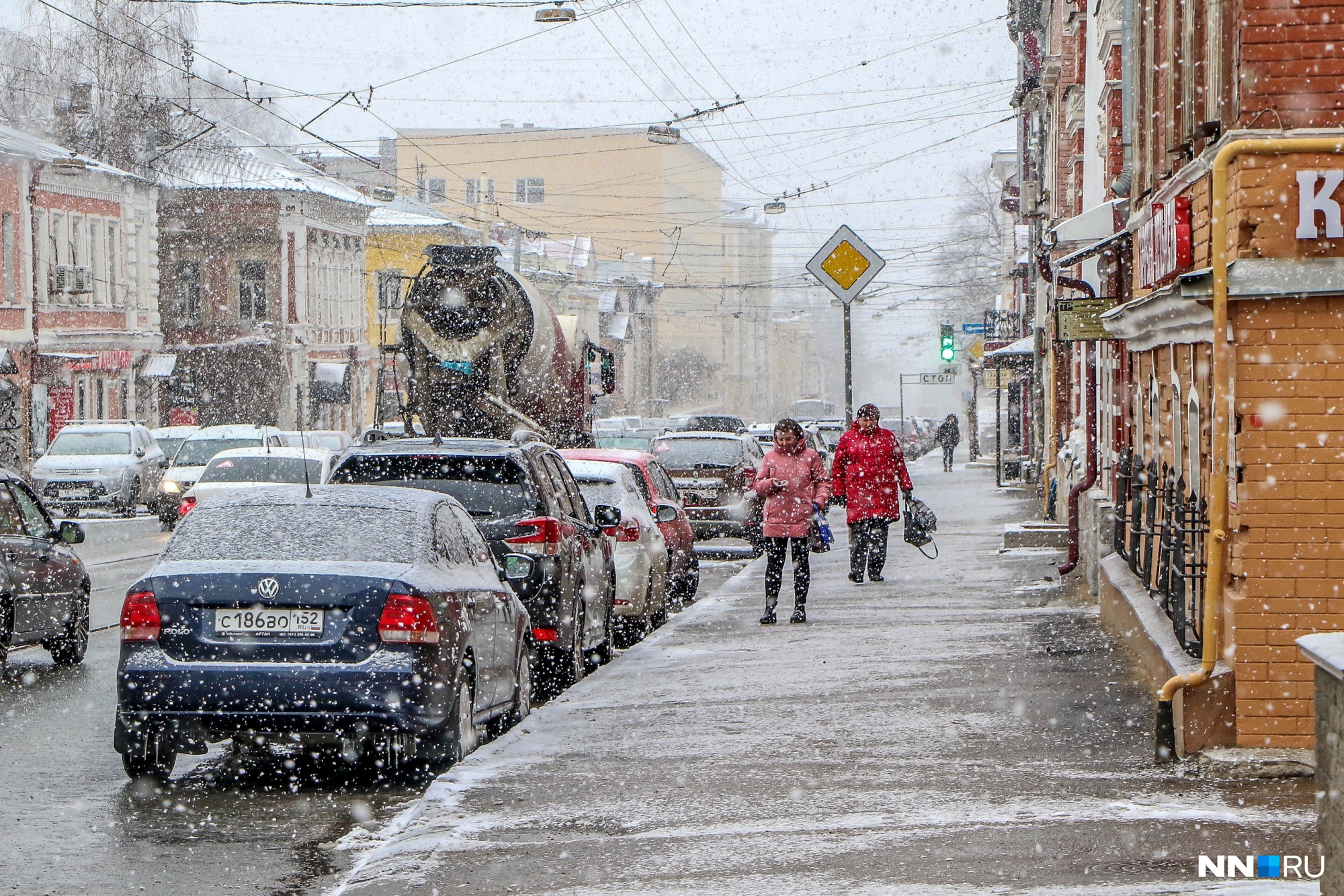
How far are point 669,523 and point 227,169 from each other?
47267mm

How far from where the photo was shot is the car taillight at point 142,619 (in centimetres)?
873

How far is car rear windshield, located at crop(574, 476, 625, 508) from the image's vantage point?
16141 millimetres

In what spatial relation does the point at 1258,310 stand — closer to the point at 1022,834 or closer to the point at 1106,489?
the point at 1022,834

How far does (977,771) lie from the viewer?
8336 mm

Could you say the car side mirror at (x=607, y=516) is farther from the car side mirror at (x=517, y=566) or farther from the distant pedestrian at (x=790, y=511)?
the distant pedestrian at (x=790, y=511)

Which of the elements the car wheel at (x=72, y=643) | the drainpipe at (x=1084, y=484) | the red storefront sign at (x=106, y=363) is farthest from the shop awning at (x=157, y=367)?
the car wheel at (x=72, y=643)

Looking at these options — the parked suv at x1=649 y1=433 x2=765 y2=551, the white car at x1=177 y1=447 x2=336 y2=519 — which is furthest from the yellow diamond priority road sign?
the white car at x1=177 y1=447 x2=336 y2=519

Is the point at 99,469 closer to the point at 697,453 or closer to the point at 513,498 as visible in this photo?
the point at 697,453

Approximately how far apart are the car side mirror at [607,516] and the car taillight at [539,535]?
1409mm

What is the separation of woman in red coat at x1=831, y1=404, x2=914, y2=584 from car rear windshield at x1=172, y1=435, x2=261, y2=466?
1630 centimetres

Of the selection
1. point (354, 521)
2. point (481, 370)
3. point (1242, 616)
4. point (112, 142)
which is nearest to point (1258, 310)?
point (1242, 616)

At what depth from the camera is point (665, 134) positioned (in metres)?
39.6

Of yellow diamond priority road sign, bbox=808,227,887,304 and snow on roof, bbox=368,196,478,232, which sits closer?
yellow diamond priority road sign, bbox=808,227,887,304

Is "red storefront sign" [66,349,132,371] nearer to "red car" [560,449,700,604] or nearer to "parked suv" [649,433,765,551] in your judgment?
"parked suv" [649,433,765,551]
